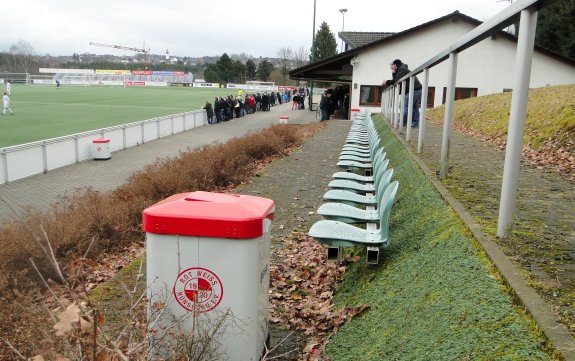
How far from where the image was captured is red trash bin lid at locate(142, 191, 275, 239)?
323 cm

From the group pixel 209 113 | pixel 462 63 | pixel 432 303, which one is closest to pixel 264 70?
pixel 209 113

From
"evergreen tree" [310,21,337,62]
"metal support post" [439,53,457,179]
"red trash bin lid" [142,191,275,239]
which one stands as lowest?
"red trash bin lid" [142,191,275,239]

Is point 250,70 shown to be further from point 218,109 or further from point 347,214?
point 347,214

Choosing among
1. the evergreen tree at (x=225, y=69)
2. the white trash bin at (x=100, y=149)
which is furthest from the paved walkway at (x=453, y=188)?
the evergreen tree at (x=225, y=69)

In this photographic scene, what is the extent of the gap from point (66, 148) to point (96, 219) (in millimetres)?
11092

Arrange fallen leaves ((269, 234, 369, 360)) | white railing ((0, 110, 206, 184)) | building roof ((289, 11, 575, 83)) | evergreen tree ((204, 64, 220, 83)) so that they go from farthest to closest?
evergreen tree ((204, 64, 220, 83)), building roof ((289, 11, 575, 83)), white railing ((0, 110, 206, 184)), fallen leaves ((269, 234, 369, 360))

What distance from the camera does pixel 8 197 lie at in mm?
13242

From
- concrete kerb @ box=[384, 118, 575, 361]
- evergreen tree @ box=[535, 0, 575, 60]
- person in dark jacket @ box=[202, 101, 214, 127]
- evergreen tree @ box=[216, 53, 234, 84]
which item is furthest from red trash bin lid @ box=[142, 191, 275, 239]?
evergreen tree @ box=[216, 53, 234, 84]

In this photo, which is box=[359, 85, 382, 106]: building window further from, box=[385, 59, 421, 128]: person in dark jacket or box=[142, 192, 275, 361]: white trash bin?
box=[142, 192, 275, 361]: white trash bin

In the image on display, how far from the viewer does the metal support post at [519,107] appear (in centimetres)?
353

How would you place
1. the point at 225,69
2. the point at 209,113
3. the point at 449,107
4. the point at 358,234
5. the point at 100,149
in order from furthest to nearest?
the point at 225,69 < the point at 209,113 < the point at 100,149 < the point at 449,107 < the point at 358,234

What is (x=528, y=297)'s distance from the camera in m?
2.71

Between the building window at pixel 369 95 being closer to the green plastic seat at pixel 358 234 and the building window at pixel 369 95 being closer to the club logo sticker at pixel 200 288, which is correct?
the green plastic seat at pixel 358 234

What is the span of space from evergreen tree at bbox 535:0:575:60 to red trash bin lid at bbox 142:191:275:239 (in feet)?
110
